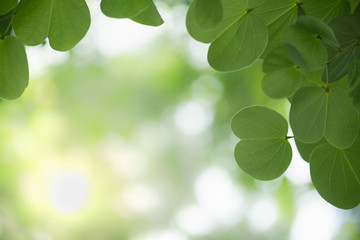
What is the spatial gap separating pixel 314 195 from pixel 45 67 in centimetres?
146

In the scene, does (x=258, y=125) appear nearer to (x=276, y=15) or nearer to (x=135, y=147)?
(x=276, y=15)

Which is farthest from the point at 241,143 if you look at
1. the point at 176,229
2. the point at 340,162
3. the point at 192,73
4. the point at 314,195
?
the point at 176,229

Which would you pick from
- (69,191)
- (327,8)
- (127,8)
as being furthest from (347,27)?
(69,191)

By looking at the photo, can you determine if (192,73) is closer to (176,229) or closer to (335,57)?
(176,229)

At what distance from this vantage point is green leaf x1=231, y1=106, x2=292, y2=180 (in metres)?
0.25

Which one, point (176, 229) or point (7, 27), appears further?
point (176, 229)

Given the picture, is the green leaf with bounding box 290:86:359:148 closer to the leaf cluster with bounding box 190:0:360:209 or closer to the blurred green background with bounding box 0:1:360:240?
the leaf cluster with bounding box 190:0:360:209

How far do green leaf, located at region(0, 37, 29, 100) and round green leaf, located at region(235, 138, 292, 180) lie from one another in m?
0.14

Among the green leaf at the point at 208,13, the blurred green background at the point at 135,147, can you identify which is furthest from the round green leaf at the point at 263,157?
the blurred green background at the point at 135,147

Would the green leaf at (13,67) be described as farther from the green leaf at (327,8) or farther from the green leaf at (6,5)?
the green leaf at (327,8)

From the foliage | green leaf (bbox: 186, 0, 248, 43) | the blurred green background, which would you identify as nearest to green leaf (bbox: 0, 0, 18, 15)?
the foliage

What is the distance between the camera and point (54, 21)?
0.24 metres

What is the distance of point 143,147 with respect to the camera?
2.24m

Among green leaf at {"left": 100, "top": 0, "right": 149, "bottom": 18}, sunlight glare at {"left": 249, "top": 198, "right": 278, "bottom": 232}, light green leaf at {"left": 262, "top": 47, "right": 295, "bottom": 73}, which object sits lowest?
sunlight glare at {"left": 249, "top": 198, "right": 278, "bottom": 232}
